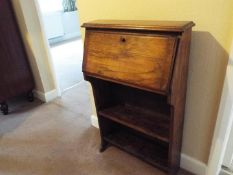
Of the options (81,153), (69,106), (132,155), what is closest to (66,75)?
(69,106)

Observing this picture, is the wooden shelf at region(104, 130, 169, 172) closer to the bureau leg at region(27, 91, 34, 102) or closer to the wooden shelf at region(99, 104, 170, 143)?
the wooden shelf at region(99, 104, 170, 143)

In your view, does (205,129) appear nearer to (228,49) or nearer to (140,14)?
(228,49)

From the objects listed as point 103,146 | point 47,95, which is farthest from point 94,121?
point 47,95

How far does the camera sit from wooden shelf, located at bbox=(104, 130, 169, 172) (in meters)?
1.47

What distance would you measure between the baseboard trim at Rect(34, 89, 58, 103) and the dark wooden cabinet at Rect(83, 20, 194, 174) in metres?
1.20

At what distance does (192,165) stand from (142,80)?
2.67ft

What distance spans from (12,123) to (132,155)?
1393 millimetres

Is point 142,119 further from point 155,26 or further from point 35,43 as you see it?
point 35,43

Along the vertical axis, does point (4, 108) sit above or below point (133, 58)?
below

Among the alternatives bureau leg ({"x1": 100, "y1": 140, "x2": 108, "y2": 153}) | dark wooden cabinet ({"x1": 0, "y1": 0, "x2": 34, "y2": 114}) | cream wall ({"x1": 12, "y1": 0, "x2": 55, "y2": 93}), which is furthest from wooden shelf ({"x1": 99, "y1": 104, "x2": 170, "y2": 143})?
dark wooden cabinet ({"x1": 0, "y1": 0, "x2": 34, "y2": 114})

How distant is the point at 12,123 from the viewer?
2.28 metres

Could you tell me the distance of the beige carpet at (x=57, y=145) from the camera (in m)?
1.62

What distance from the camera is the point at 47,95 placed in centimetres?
263

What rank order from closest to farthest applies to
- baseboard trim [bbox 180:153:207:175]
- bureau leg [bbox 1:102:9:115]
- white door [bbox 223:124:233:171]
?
1. white door [bbox 223:124:233:171]
2. baseboard trim [bbox 180:153:207:175]
3. bureau leg [bbox 1:102:9:115]
